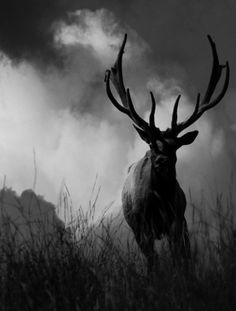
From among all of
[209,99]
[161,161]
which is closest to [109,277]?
[161,161]

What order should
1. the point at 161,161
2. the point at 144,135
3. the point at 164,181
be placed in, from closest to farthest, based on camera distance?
the point at 161,161, the point at 164,181, the point at 144,135

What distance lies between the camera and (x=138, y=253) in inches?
159

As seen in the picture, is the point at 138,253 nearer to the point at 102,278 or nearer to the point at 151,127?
the point at 102,278

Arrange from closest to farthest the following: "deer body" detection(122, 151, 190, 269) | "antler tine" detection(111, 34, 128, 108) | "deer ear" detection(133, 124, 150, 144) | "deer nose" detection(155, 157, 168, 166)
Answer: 1. "deer nose" detection(155, 157, 168, 166)
2. "deer body" detection(122, 151, 190, 269)
3. "deer ear" detection(133, 124, 150, 144)
4. "antler tine" detection(111, 34, 128, 108)

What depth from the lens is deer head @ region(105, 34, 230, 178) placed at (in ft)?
19.7

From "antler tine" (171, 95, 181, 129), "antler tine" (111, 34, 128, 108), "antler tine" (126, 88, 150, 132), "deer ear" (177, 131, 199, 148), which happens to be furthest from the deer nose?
"antler tine" (111, 34, 128, 108)

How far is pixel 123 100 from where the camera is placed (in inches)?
305

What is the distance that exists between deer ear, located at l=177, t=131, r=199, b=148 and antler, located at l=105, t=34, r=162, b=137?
266 millimetres

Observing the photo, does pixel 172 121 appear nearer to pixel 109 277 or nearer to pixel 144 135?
pixel 144 135

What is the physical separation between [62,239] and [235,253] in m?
1.06

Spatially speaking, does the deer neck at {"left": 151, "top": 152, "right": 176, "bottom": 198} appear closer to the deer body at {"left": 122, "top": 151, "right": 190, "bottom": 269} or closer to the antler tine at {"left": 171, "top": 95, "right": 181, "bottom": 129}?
the deer body at {"left": 122, "top": 151, "right": 190, "bottom": 269}

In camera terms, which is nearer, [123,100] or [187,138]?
[187,138]

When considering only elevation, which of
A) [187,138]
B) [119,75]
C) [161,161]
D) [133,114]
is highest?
[119,75]

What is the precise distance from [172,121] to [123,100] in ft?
4.87
